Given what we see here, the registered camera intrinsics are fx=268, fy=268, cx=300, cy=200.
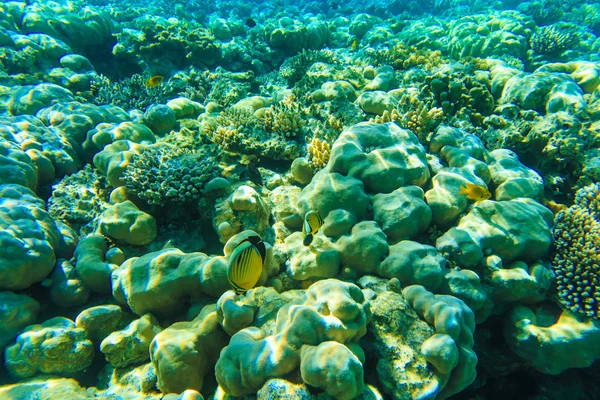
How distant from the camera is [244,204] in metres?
3.52

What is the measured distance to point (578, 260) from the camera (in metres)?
3.13

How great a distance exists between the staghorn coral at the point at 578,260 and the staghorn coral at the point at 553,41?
10.5 meters

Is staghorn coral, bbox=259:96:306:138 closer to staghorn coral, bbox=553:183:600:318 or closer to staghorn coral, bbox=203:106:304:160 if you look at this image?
staghorn coral, bbox=203:106:304:160

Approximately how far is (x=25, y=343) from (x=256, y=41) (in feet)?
35.6

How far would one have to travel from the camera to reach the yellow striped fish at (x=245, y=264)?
1.80 meters

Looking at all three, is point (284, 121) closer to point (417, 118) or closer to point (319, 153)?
point (319, 153)

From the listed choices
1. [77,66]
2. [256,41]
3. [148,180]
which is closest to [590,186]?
[148,180]

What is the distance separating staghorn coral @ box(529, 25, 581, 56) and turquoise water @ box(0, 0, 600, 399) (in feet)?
18.2

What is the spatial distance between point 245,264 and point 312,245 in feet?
4.85

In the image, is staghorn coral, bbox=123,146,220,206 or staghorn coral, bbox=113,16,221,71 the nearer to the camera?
staghorn coral, bbox=123,146,220,206

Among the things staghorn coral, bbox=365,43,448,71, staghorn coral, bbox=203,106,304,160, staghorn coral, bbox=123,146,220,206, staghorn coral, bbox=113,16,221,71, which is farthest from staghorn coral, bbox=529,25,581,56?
staghorn coral, bbox=123,146,220,206

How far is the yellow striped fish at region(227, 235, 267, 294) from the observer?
1.80 m

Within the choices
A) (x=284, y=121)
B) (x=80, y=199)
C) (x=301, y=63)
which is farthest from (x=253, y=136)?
(x=301, y=63)

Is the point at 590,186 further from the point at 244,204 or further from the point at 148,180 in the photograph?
the point at 148,180
